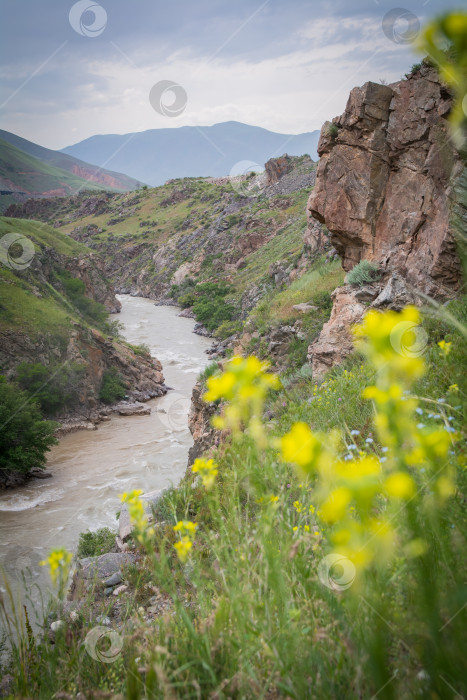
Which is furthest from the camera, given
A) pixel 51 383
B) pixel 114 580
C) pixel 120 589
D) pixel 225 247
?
pixel 225 247

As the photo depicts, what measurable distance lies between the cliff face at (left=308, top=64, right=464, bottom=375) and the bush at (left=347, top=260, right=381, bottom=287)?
6.1 inches

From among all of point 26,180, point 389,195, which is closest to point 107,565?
point 389,195

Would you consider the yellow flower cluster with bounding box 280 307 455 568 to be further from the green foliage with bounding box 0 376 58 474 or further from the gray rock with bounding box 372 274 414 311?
the green foliage with bounding box 0 376 58 474

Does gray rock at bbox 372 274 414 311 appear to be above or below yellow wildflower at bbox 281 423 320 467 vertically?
below

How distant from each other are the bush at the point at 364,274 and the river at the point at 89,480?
5504 mm

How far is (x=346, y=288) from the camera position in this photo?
8125mm

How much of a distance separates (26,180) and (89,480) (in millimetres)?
171935

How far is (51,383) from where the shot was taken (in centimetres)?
1950

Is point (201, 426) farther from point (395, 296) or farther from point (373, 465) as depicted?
point (373, 465)

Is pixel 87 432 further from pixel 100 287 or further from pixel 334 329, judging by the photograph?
pixel 100 287

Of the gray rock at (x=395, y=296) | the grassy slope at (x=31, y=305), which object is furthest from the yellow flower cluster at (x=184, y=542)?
the grassy slope at (x=31, y=305)

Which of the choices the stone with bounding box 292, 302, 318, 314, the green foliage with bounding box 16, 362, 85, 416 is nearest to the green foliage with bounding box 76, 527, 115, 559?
the stone with bounding box 292, 302, 318, 314

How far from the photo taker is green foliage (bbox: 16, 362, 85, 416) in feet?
61.5

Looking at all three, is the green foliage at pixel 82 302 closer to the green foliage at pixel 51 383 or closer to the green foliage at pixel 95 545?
the green foliage at pixel 51 383
